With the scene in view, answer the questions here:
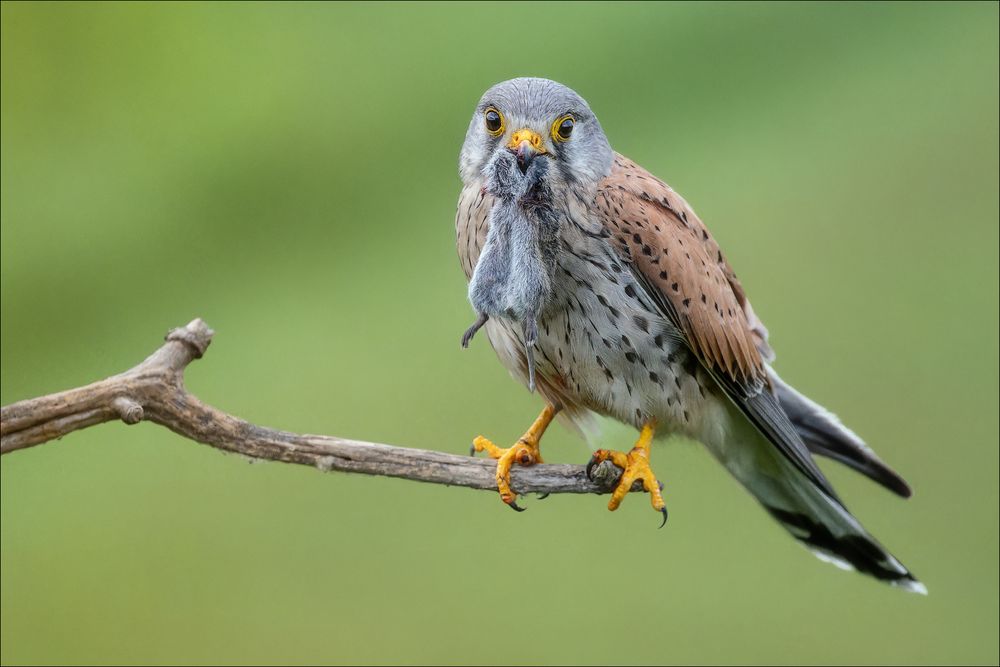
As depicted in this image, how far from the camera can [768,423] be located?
256 cm

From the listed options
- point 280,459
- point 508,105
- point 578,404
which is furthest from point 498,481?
point 508,105

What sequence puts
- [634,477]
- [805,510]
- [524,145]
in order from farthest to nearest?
[805,510]
[634,477]
[524,145]

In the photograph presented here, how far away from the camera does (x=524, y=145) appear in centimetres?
208

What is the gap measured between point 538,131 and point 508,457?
29.7 inches

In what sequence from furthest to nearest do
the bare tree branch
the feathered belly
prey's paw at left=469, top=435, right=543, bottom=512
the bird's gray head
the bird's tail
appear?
1. the bird's tail
2. prey's paw at left=469, top=435, right=543, bottom=512
3. the feathered belly
4. the bird's gray head
5. the bare tree branch

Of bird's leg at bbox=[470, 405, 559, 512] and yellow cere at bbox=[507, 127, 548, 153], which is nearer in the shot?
yellow cere at bbox=[507, 127, 548, 153]

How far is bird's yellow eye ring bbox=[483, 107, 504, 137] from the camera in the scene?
2154 millimetres

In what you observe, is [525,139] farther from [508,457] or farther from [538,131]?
[508,457]

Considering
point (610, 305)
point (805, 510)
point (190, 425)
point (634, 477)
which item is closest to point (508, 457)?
point (634, 477)

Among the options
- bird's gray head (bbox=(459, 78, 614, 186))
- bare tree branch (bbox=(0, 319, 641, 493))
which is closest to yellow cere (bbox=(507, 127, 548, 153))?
bird's gray head (bbox=(459, 78, 614, 186))

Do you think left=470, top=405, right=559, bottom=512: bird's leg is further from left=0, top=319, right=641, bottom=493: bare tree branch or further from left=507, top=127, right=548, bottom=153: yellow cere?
left=507, top=127, right=548, bottom=153: yellow cere

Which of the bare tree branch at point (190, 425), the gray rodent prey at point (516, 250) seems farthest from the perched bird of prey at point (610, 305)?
the bare tree branch at point (190, 425)

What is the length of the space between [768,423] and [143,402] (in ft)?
4.51

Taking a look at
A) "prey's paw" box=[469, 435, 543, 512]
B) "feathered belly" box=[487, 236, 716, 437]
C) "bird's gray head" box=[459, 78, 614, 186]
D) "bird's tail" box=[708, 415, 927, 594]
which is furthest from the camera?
"bird's tail" box=[708, 415, 927, 594]
